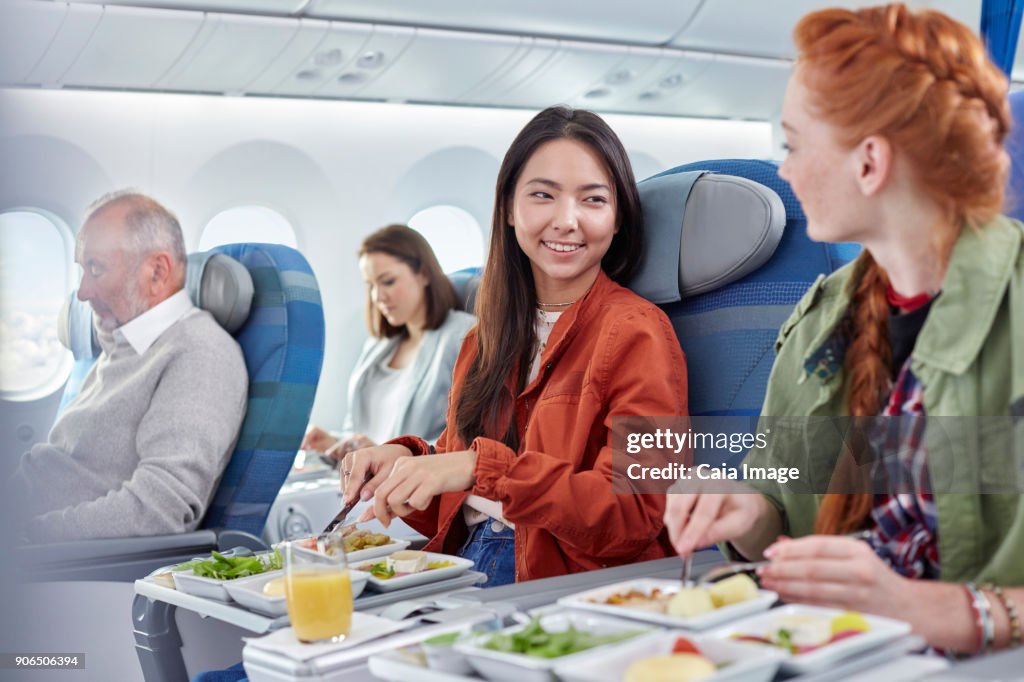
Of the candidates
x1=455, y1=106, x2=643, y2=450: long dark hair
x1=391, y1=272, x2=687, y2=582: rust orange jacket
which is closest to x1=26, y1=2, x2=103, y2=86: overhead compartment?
x1=455, y1=106, x2=643, y2=450: long dark hair

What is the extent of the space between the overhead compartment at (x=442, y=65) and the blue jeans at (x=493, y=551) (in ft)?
13.5

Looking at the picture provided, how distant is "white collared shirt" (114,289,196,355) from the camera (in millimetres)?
2834

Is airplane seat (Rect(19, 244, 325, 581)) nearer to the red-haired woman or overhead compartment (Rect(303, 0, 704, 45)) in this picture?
the red-haired woman

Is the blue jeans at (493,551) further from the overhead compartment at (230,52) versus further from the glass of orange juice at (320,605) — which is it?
the overhead compartment at (230,52)

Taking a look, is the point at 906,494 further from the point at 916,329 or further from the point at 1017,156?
the point at 1017,156

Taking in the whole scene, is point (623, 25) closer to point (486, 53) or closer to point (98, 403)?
point (486, 53)

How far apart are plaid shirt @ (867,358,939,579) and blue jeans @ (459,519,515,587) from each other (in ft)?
2.68

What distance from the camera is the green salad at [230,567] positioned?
155 cm

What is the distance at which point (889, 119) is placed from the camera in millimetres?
1242

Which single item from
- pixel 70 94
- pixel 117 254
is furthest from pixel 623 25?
pixel 117 254

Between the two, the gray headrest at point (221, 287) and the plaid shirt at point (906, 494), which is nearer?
the plaid shirt at point (906, 494)

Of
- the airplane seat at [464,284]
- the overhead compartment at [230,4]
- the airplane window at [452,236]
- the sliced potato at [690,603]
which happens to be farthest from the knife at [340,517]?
the airplane window at [452,236]

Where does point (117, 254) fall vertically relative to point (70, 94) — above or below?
below

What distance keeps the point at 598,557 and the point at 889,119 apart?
37.1 inches
